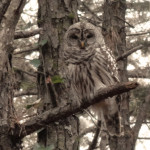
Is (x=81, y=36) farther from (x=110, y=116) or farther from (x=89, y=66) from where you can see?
(x=110, y=116)

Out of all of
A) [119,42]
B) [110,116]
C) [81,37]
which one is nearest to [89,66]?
[81,37]

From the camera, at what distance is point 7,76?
146 inches

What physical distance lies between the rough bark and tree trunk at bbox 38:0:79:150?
0.56 metres

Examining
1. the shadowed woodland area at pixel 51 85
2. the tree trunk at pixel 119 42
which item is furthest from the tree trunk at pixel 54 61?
the tree trunk at pixel 119 42

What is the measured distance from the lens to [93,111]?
5.34 meters

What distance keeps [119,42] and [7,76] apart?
8.56 ft

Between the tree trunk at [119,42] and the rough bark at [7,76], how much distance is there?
2.22 metres

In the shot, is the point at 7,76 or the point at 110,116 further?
the point at 110,116

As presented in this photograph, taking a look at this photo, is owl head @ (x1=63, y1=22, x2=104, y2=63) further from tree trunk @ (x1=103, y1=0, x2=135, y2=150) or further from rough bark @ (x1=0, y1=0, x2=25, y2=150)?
rough bark @ (x1=0, y1=0, x2=25, y2=150)

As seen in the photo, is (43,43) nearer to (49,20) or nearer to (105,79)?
(49,20)

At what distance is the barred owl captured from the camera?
14.8 feet

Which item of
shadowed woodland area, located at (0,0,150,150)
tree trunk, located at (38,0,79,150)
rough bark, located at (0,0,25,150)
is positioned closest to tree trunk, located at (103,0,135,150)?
shadowed woodland area, located at (0,0,150,150)

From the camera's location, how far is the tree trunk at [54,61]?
13.8ft

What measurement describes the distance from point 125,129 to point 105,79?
1173 mm
